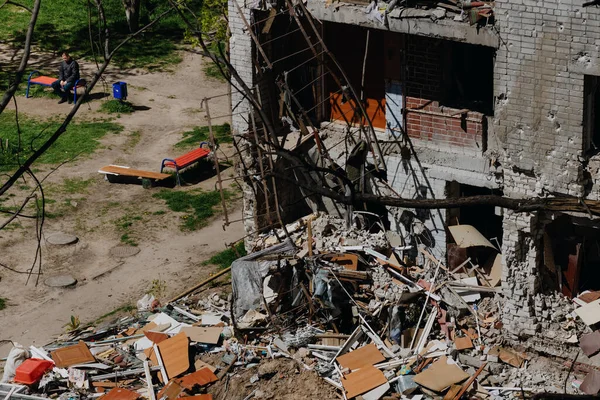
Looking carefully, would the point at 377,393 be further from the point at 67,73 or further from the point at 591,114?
the point at 67,73

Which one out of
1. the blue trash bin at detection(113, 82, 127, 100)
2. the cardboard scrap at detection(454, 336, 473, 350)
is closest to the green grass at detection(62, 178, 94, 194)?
the blue trash bin at detection(113, 82, 127, 100)

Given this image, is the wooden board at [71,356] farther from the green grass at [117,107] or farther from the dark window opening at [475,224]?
the green grass at [117,107]

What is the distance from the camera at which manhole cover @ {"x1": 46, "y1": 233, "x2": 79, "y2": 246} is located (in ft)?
66.2

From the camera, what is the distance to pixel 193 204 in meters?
21.5

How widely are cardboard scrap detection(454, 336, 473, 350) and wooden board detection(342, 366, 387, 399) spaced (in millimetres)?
1274

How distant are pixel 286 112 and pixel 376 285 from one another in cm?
341

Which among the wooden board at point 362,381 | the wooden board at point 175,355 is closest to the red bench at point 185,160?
the wooden board at point 175,355

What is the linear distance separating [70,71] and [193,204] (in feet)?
22.1

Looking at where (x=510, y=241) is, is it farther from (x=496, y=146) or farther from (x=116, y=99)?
(x=116, y=99)

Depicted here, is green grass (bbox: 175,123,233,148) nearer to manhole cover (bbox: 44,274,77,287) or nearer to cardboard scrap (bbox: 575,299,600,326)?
manhole cover (bbox: 44,274,77,287)

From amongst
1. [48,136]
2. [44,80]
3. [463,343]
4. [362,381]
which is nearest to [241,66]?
[362,381]

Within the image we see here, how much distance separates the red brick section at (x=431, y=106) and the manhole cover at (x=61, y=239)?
7.56 m

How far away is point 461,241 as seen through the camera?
16000mm

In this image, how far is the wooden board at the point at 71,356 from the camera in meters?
15.5
